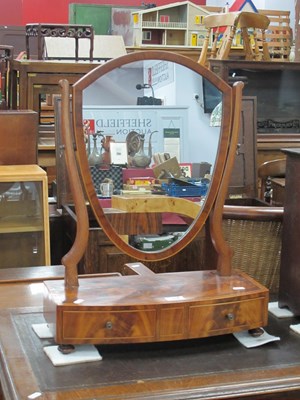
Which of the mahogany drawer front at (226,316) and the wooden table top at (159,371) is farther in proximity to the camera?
the mahogany drawer front at (226,316)

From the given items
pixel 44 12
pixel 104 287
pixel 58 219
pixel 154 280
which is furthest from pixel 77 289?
pixel 44 12

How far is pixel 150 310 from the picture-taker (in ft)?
3.65

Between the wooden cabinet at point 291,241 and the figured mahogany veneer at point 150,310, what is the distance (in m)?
0.11

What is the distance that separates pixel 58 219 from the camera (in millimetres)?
3098

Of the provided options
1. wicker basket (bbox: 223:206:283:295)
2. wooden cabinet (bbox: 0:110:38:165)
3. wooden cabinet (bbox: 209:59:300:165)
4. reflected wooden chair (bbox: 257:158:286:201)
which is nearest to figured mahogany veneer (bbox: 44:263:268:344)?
wicker basket (bbox: 223:206:283:295)

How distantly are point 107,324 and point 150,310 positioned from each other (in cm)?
8

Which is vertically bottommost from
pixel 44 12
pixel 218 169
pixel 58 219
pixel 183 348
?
pixel 58 219

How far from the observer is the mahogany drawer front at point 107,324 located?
110cm

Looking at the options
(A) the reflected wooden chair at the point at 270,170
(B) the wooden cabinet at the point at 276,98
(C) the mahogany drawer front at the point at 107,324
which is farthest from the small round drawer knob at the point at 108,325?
(B) the wooden cabinet at the point at 276,98

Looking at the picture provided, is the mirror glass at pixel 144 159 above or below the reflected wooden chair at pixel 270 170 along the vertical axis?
above

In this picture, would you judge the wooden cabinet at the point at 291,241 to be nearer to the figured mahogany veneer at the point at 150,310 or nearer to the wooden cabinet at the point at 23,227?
the figured mahogany veneer at the point at 150,310

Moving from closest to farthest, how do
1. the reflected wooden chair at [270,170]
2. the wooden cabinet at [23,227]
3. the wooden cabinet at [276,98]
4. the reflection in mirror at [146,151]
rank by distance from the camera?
the reflection in mirror at [146,151]
the wooden cabinet at [23,227]
the reflected wooden chair at [270,170]
the wooden cabinet at [276,98]

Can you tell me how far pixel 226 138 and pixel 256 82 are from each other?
4171mm

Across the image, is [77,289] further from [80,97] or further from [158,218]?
[80,97]
